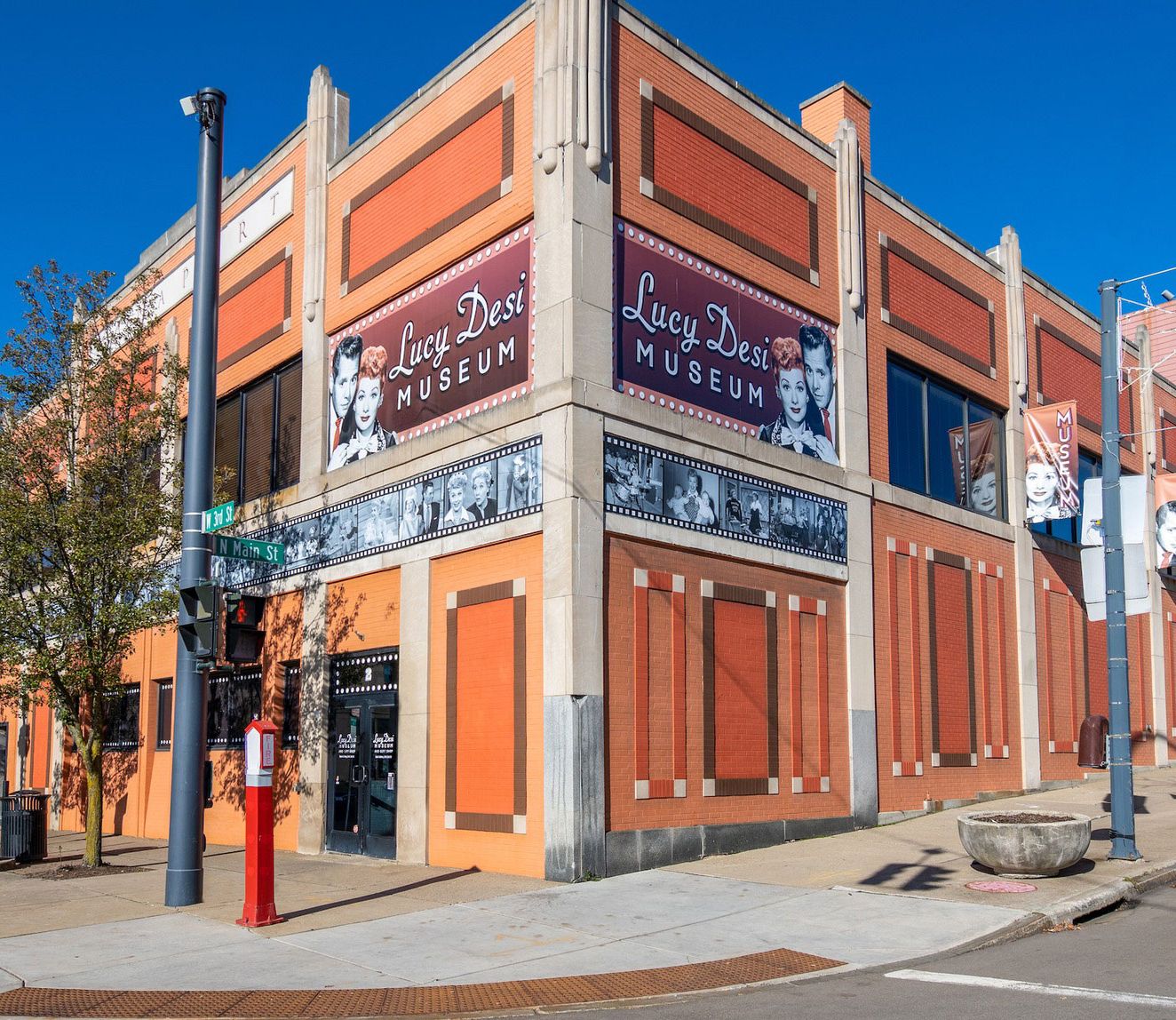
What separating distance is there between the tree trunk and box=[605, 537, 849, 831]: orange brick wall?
8.11 m

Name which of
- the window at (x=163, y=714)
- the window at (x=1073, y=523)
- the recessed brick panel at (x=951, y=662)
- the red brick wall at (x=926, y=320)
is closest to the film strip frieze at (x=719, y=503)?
the red brick wall at (x=926, y=320)

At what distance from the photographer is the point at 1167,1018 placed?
794 cm

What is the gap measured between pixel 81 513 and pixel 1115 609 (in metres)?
14.7

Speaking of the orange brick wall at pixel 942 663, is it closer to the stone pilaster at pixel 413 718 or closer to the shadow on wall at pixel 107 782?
the stone pilaster at pixel 413 718

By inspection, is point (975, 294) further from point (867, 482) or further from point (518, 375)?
point (518, 375)

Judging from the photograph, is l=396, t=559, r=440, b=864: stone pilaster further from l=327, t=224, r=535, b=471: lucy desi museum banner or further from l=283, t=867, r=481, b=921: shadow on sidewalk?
l=327, t=224, r=535, b=471: lucy desi museum banner

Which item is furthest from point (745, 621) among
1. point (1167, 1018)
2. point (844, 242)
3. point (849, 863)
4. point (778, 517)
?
point (1167, 1018)

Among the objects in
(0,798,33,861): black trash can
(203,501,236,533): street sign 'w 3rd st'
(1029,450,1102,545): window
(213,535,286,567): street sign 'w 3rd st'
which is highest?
(1029,450,1102,545): window

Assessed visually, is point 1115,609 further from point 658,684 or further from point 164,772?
point 164,772

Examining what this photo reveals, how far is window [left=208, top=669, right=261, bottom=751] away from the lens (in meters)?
22.5

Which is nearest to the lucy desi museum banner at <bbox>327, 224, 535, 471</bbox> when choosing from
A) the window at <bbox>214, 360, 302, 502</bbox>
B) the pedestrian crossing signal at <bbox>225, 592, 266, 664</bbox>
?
the window at <bbox>214, 360, 302, 502</bbox>

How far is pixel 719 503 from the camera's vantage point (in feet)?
59.1

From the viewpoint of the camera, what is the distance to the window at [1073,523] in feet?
90.4

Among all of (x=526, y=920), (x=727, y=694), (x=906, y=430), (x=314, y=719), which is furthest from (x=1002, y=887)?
(x=906, y=430)
